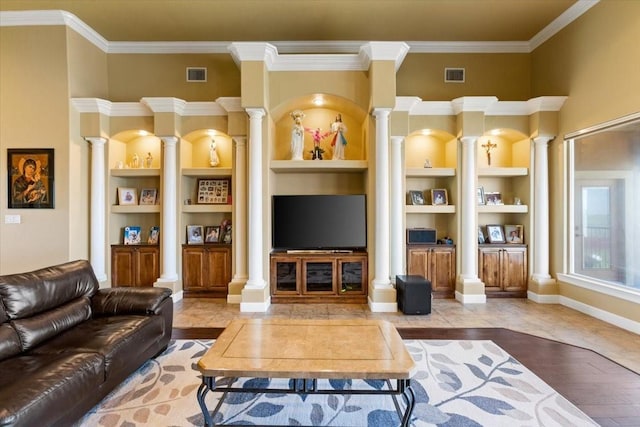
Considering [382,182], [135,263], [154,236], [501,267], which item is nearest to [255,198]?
[382,182]

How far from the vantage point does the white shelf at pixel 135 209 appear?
17.0 ft

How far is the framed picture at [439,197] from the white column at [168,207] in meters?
4.14

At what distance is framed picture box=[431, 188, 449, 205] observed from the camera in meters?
5.29

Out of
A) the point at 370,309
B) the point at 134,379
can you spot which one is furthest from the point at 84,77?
the point at 370,309

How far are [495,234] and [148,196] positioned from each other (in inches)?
228

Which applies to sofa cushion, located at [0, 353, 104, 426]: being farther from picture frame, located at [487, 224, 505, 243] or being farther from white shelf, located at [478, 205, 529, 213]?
picture frame, located at [487, 224, 505, 243]

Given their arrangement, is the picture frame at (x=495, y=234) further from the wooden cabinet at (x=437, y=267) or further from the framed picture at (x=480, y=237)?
the wooden cabinet at (x=437, y=267)

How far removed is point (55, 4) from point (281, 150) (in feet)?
12.0

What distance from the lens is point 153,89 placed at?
5.59 metres

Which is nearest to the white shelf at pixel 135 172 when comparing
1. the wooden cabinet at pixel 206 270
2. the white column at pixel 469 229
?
the wooden cabinet at pixel 206 270

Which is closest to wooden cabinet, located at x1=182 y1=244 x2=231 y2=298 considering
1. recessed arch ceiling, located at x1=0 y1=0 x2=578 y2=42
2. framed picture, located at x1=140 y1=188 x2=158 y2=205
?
framed picture, located at x1=140 y1=188 x2=158 y2=205

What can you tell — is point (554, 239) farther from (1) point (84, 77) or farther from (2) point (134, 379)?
(1) point (84, 77)

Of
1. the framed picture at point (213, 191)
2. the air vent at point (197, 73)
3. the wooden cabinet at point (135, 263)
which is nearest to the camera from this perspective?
the wooden cabinet at point (135, 263)

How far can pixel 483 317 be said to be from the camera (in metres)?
4.25
